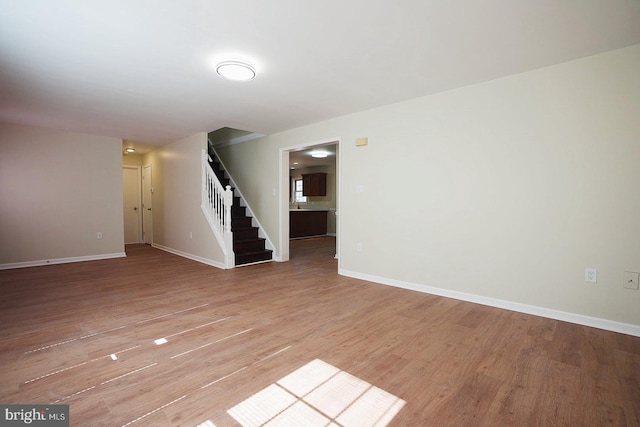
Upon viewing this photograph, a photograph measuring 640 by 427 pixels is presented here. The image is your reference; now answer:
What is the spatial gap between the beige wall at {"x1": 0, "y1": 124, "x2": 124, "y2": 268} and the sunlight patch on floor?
5735 mm

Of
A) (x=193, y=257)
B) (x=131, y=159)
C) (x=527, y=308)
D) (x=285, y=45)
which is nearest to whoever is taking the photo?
(x=285, y=45)

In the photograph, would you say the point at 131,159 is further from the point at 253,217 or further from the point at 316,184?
the point at 316,184

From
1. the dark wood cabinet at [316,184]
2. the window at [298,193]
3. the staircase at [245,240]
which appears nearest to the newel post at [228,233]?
the staircase at [245,240]

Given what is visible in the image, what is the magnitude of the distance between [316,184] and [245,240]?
505 centimetres

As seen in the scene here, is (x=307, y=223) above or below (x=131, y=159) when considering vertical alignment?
below

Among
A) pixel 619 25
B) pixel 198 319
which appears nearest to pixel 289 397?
pixel 198 319

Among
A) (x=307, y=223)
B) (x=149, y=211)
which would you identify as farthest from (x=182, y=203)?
(x=307, y=223)

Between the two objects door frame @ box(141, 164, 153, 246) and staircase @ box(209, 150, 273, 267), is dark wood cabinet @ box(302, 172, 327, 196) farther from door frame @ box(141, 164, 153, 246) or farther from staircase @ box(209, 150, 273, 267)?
door frame @ box(141, 164, 153, 246)

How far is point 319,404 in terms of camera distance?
1597 millimetres

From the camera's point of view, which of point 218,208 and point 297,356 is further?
point 218,208

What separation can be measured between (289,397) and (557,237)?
2.76 meters

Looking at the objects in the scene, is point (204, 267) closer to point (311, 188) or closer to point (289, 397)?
point (289, 397)

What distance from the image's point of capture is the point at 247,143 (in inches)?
245

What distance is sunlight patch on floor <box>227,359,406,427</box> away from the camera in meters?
1.47
